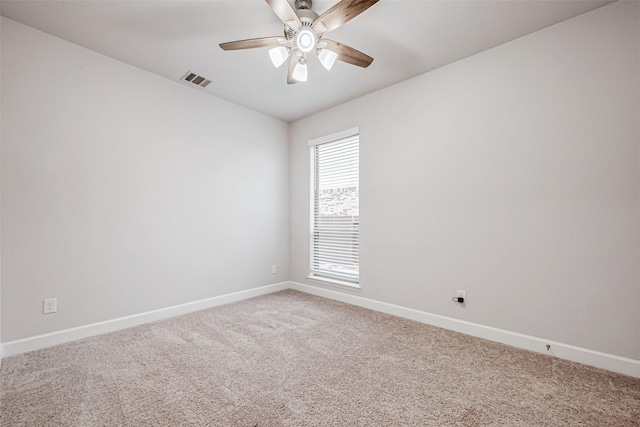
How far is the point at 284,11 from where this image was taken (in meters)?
1.86

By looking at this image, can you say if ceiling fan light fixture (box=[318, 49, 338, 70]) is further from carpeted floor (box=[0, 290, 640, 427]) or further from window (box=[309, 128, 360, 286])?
carpeted floor (box=[0, 290, 640, 427])

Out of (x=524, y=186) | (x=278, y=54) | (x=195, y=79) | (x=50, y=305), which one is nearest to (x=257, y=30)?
(x=278, y=54)

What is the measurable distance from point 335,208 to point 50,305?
3.14m

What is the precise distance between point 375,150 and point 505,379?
8.43 ft

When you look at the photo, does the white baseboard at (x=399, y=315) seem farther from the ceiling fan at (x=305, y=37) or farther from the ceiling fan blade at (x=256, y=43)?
the ceiling fan blade at (x=256, y=43)

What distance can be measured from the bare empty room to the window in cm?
20

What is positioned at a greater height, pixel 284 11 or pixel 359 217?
pixel 284 11

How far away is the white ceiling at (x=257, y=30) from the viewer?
2.14 meters

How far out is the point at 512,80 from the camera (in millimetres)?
2543

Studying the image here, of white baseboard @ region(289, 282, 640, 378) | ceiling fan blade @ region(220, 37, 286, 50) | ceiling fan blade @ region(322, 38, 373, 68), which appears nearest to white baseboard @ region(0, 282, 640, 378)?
white baseboard @ region(289, 282, 640, 378)

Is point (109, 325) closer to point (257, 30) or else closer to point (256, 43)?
point (256, 43)

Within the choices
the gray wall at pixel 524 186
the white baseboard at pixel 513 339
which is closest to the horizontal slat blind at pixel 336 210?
the gray wall at pixel 524 186

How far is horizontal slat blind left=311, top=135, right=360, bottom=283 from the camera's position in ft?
12.5

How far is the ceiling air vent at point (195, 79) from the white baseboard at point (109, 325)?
2599 millimetres
